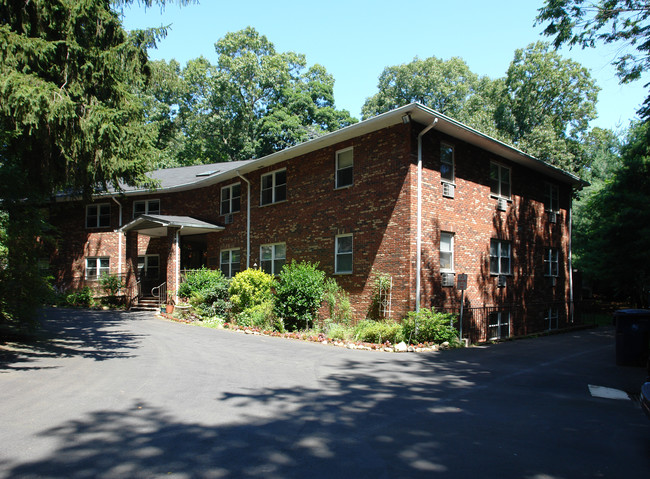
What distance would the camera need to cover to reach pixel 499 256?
669 inches

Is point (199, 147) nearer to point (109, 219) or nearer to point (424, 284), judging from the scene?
point (109, 219)

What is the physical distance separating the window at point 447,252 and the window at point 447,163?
184 centimetres

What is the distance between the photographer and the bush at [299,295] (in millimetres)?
14789

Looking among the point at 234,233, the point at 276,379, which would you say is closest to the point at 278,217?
the point at 234,233

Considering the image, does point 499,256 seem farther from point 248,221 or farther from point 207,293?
point 207,293

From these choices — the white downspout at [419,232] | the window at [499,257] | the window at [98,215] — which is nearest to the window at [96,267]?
the window at [98,215]

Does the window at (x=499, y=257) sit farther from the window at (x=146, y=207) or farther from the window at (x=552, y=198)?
the window at (x=146, y=207)

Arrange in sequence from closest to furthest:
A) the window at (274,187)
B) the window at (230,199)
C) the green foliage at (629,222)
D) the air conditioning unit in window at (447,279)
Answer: the air conditioning unit in window at (447,279) → the green foliage at (629,222) → the window at (274,187) → the window at (230,199)

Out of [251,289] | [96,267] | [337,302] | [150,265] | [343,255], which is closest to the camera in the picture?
[337,302]

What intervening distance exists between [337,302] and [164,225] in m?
8.66

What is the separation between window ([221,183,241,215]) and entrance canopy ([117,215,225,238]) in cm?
97

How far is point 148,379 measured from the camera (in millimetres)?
7633

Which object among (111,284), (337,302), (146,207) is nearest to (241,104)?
(146,207)

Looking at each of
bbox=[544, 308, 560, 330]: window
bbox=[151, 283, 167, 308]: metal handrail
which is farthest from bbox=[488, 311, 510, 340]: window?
bbox=[151, 283, 167, 308]: metal handrail
